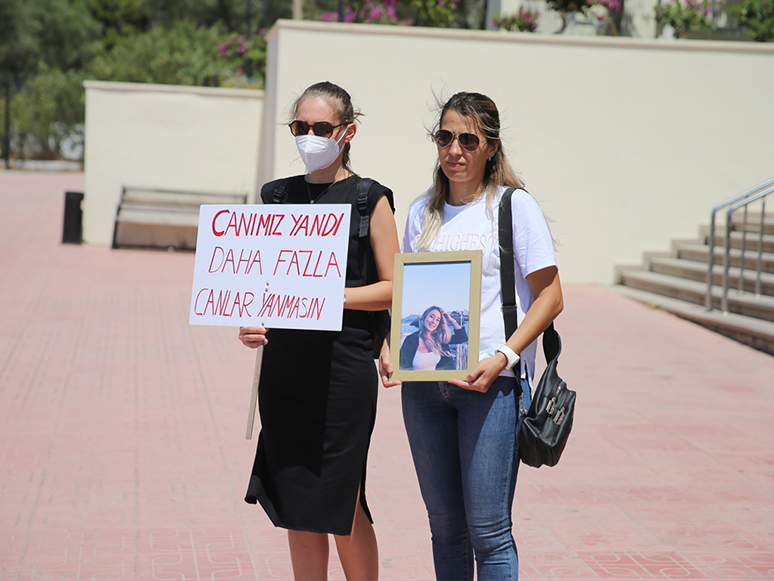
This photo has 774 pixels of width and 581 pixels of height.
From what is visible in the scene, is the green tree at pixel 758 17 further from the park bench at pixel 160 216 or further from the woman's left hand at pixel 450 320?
the woman's left hand at pixel 450 320

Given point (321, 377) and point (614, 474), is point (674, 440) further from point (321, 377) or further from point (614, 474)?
point (321, 377)

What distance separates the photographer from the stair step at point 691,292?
10.3 meters

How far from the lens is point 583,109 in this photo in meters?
13.5

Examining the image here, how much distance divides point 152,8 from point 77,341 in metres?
43.4

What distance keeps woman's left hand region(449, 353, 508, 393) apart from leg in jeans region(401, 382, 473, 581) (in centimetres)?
17

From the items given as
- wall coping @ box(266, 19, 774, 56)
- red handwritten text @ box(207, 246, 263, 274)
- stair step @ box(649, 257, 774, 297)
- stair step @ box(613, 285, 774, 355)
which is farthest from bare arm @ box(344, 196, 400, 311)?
wall coping @ box(266, 19, 774, 56)

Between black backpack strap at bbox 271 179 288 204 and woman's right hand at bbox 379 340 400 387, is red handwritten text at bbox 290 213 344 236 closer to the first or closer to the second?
black backpack strap at bbox 271 179 288 204

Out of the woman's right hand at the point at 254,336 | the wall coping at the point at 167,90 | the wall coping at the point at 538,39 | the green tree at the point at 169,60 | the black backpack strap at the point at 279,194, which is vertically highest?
the green tree at the point at 169,60

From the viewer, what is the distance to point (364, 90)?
13352mm

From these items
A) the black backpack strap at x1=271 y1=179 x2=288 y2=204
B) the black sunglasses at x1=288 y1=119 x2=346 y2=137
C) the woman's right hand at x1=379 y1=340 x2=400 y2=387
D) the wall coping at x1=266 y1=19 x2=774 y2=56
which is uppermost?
the wall coping at x1=266 y1=19 x2=774 y2=56

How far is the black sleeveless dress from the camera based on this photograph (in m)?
3.13

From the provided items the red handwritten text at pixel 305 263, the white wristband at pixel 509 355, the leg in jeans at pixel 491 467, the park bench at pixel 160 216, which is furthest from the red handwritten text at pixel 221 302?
the park bench at pixel 160 216

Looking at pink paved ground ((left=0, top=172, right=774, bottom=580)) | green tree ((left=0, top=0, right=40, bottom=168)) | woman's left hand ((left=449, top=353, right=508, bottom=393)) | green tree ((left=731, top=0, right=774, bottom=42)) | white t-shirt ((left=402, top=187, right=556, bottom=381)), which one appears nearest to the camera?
woman's left hand ((left=449, top=353, right=508, bottom=393))

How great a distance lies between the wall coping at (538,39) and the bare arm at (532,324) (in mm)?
10933
